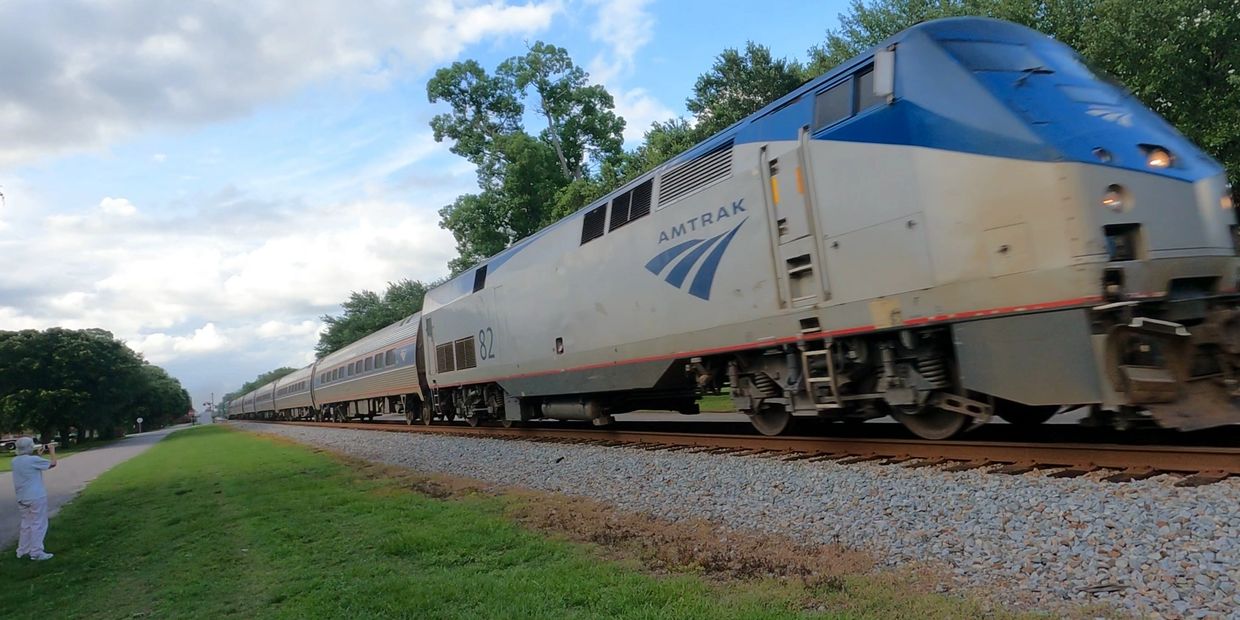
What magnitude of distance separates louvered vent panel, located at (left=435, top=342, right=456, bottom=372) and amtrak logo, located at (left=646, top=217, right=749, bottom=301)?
9.34 metres

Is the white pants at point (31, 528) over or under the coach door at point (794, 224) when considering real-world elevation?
under

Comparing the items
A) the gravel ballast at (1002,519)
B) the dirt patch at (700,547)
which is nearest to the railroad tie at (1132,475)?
the gravel ballast at (1002,519)

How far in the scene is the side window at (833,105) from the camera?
6.98 m

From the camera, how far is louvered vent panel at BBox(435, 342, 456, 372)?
1748 centimetres

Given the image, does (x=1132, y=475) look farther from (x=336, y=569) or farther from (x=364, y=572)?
(x=336, y=569)

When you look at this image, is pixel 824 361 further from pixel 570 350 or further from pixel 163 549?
pixel 163 549

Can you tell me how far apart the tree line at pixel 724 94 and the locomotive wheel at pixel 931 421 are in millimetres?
3676

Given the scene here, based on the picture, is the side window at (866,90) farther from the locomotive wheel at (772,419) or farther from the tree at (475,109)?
the tree at (475,109)

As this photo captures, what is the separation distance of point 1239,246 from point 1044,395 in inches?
81.0

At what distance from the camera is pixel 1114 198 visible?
520 centimetres

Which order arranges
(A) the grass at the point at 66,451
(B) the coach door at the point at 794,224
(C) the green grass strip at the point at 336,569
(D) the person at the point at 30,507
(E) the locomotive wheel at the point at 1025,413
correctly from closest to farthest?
(C) the green grass strip at the point at 336,569 → (E) the locomotive wheel at the point at 1025,413 → (B) the coach door at the point at 794,224 → (D) the person at the point at 30,507 → (A) the grass at the point at 66,451

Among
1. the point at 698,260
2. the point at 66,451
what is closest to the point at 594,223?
the point at 698,260

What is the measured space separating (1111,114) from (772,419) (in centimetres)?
481

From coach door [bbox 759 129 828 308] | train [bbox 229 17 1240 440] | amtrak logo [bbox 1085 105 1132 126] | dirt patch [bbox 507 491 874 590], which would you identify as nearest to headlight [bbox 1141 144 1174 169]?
train [bbox 229 17 1240 440]
